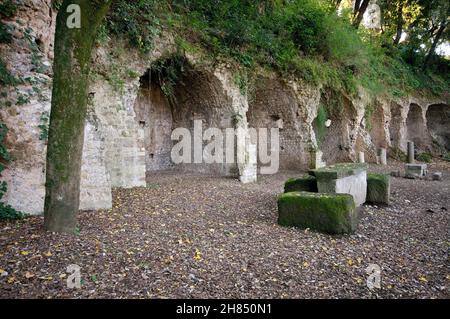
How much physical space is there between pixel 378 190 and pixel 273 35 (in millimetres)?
7040

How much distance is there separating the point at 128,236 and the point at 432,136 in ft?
71.7

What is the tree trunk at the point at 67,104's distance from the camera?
333 cm

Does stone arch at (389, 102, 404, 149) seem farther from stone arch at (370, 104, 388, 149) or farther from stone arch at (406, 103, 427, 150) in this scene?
stone arch at (406, 103, 427, 150)

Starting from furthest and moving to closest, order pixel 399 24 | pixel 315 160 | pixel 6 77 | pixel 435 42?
1. pixel 399 24
2. pixel 435 42
3. pixel 315 160
4. pixel 6 77

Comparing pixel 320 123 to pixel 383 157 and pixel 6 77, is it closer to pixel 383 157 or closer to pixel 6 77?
pixel 383 157

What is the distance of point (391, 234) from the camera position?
461 cm

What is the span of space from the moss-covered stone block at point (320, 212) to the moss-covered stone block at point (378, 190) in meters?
2.24

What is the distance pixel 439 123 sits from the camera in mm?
20703

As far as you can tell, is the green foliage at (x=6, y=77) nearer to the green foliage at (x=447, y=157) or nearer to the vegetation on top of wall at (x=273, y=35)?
the vegetation on top of wall at (x=273, y=35)

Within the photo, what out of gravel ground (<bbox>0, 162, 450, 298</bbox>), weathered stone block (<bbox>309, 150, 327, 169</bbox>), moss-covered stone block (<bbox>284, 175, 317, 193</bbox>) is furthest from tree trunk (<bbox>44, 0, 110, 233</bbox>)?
weathered stone block (<bbox>309, 150, 327, 169</bbox>)

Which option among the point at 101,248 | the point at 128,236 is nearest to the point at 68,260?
the point at 101,248

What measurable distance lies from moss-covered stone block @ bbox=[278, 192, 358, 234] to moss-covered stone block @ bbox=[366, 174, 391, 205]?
88.2 inches

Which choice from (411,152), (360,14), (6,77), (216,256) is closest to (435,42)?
(360,14)

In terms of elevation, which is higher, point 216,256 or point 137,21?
point 137,21
